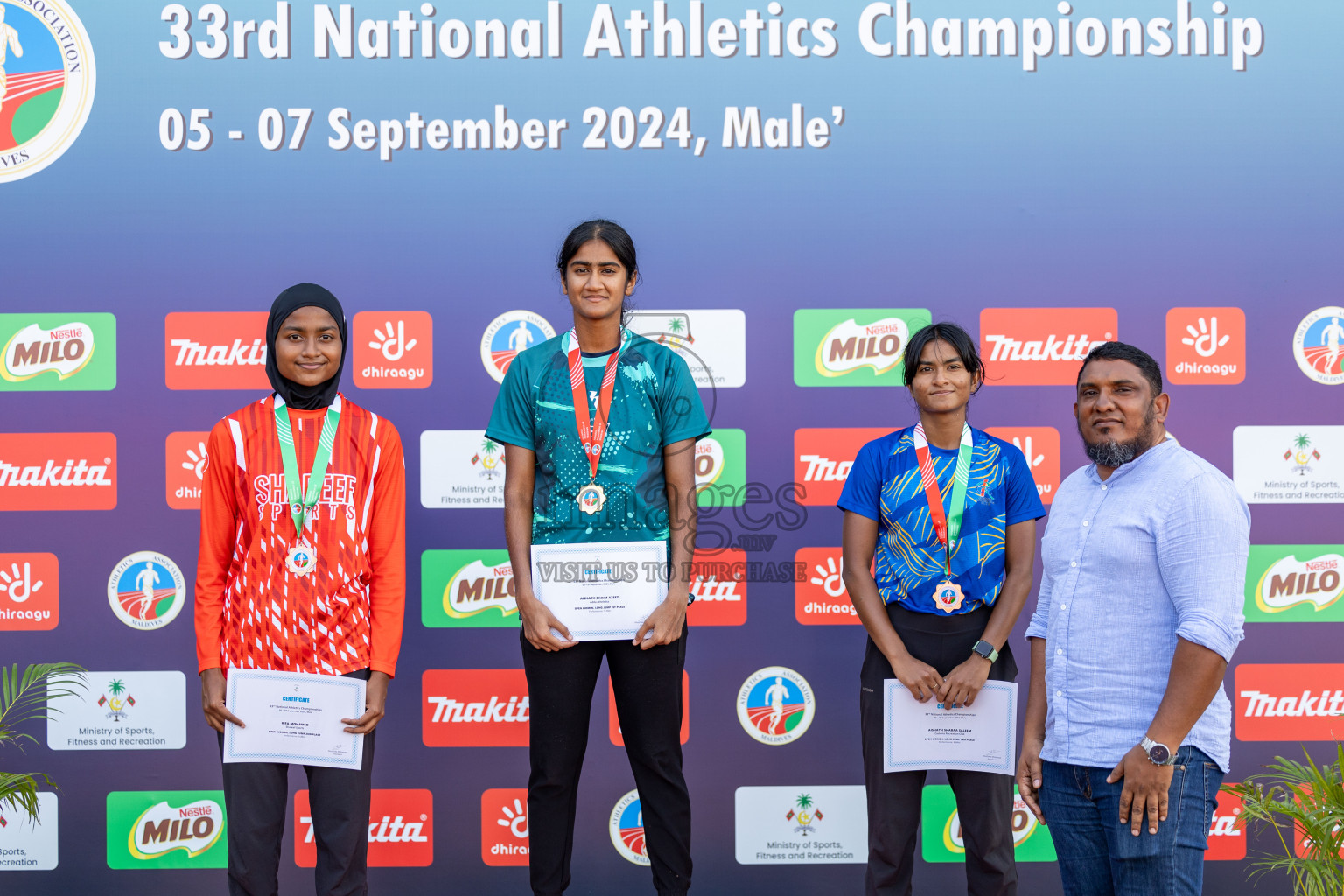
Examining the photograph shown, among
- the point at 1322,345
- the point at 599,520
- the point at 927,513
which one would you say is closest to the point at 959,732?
the point at 927,513

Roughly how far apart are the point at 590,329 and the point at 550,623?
2.54 ft

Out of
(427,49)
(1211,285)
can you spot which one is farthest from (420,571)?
(1211,285)

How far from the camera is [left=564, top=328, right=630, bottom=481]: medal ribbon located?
2266mm

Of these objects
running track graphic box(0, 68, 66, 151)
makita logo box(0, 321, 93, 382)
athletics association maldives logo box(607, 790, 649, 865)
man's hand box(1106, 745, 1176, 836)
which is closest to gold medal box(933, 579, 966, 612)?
man's hand box(1106, 745, 1176, 836)

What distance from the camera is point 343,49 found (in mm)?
2982

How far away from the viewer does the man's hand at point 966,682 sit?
2252mm

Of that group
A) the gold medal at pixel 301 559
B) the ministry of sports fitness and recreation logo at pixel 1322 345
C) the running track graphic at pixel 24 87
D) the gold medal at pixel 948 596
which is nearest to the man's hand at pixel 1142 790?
the gold medal at pixel 948 596

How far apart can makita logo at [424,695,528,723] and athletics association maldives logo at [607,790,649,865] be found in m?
0.46

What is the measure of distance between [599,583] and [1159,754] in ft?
4.13

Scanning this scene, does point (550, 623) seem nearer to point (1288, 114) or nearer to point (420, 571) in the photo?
point (420, 571)

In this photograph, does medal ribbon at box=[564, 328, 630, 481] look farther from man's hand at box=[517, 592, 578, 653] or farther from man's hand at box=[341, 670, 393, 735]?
man's hand at box=[341, 670, 393, 735]

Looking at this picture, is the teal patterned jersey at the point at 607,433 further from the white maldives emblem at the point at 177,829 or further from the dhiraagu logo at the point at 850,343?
the white maldives emblem at the point at 177,829

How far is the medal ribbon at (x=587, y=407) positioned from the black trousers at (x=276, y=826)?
925 millimetres

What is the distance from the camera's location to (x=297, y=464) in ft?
7.26
